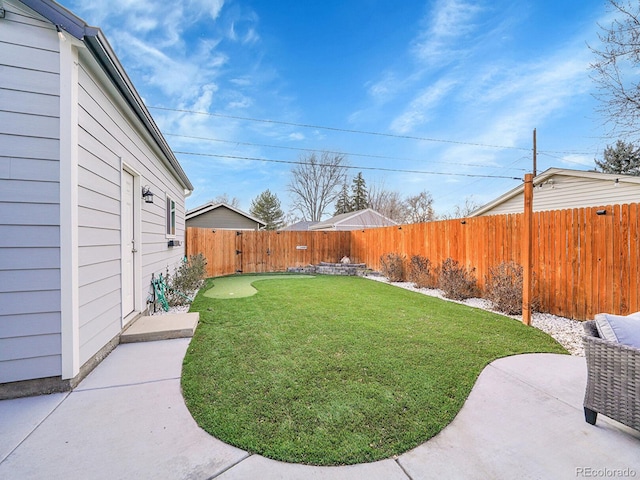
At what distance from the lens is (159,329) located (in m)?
3.67

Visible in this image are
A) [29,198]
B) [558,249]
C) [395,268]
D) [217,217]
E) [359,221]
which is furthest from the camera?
[359,221]

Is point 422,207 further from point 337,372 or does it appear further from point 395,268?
point 337,372

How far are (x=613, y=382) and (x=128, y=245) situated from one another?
5.12 metres

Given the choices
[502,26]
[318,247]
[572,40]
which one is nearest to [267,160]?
[318,247]

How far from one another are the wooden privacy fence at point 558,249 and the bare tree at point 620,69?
1.74m

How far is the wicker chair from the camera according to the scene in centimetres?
178

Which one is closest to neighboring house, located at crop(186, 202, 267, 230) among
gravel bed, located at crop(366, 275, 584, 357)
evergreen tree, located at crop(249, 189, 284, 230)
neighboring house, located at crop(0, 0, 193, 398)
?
evergreen tree, located at crop(249, 189, 284, 230)

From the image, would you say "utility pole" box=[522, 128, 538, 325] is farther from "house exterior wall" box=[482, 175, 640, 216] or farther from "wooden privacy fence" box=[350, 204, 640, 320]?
"house exterior wall" box=[482, 175, 640, 216]

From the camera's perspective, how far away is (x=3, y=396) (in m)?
2.21

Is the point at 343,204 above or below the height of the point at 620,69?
above

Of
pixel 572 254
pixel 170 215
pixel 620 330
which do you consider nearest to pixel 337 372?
pixel 620 330

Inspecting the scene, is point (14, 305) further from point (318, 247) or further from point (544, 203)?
point (544, 203)

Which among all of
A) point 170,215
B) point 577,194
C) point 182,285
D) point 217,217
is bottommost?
point 182,285

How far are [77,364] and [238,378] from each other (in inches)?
53.0
